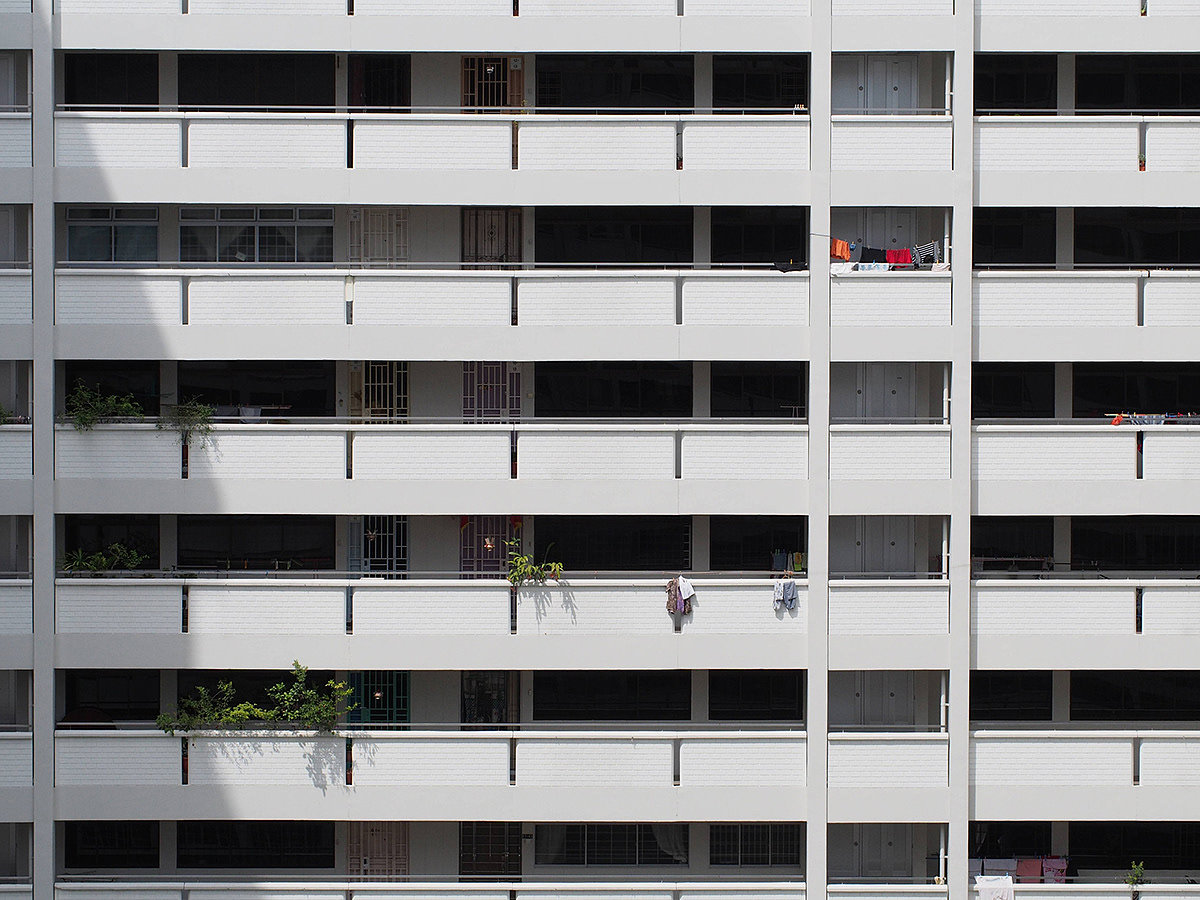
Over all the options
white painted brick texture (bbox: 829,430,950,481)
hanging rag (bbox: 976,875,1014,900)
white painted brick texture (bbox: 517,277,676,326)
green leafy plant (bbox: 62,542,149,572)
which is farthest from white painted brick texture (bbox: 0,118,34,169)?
hanging rag (bbox: 976,875,1014,900)

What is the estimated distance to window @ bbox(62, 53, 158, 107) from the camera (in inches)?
658

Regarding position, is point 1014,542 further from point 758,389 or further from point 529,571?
point 529,571

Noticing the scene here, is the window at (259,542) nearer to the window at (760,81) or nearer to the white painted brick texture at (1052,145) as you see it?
the window at (760,81)

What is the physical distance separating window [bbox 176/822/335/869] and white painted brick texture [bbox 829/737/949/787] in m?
7.71

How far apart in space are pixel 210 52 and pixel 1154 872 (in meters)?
18.4

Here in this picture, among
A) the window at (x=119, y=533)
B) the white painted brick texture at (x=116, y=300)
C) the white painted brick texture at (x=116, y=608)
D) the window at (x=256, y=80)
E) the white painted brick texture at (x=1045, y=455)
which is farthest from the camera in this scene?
the window at (x=256, y=80)

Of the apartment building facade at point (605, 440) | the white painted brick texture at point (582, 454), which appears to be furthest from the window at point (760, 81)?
the white painted brick texture at point (582, 454)

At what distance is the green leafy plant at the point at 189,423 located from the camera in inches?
617

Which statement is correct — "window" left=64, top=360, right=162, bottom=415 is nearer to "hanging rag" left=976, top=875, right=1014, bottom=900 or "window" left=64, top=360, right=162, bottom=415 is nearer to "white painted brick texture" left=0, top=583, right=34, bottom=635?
"white painted brick texture" left=0, top=583, right=34, bottom=635

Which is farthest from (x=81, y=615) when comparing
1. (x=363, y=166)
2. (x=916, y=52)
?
(x=916, y=52)

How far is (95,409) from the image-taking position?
51.4 ft

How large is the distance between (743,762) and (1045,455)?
6058mm

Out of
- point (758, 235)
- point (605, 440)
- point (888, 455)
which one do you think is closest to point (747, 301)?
point (758, 235)

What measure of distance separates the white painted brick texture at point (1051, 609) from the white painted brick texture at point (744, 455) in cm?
316
